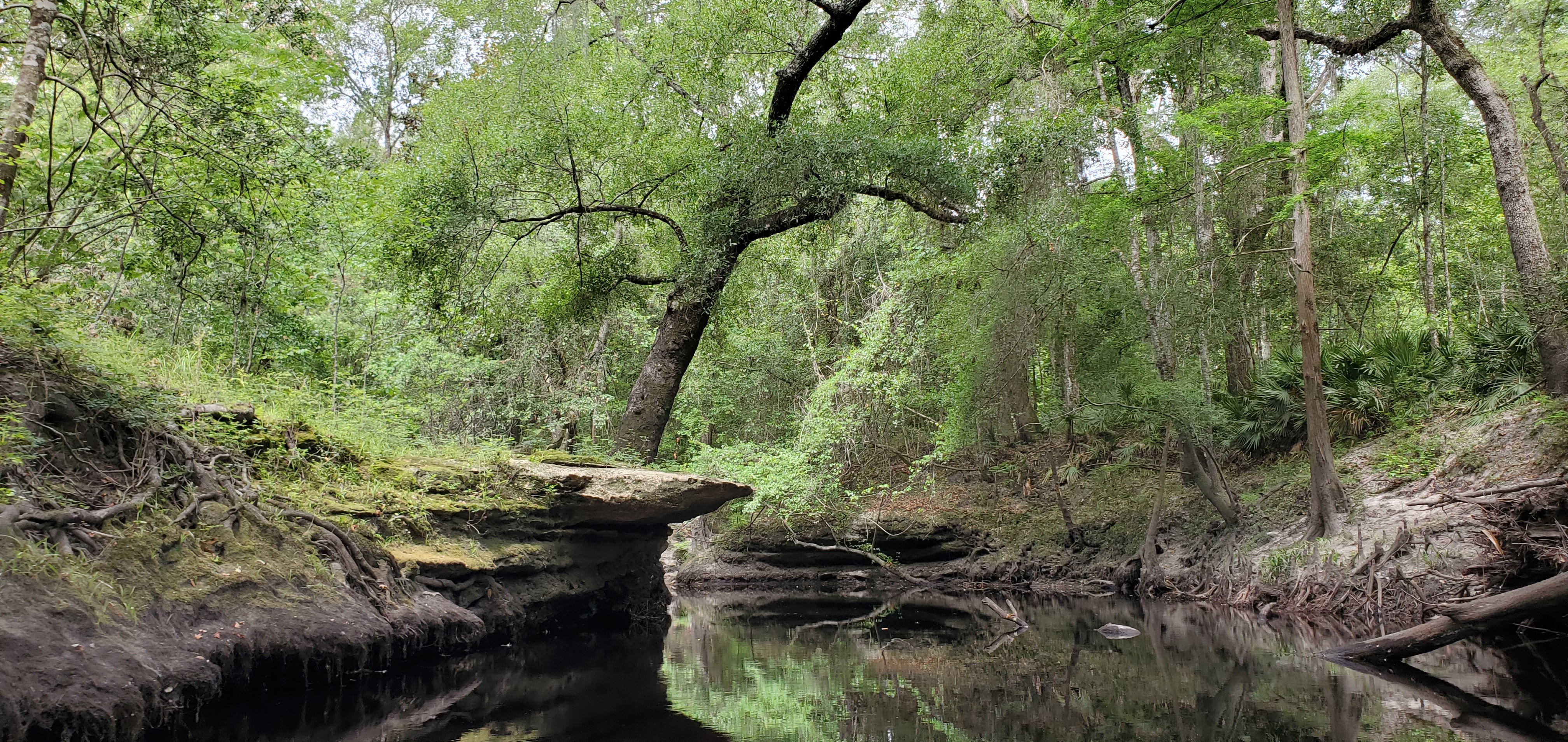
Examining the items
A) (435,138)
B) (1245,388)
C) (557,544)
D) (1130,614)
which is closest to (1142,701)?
(1130,614)

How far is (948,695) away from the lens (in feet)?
19.1

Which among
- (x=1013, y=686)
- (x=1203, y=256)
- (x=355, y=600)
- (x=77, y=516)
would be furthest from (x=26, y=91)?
(x=1203, y=256)

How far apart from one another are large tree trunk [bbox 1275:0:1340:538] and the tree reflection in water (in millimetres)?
1834

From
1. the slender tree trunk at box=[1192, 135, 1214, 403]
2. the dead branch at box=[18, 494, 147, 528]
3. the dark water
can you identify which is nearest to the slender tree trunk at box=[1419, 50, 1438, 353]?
the slender tree trunk at box=[1192, 135, 1214, 403]

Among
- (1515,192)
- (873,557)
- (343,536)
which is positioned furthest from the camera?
(873,557)

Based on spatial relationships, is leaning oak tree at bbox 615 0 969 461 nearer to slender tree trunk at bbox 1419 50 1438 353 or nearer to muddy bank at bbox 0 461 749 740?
muddy bank at bbox 0 461 749 740

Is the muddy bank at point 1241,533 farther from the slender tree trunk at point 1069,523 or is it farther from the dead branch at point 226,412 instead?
the dead branch at point 226,412

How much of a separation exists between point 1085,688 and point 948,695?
1.02m

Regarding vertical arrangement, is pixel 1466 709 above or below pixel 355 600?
below

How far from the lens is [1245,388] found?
14836 mm

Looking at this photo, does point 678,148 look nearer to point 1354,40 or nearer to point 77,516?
point 77,516

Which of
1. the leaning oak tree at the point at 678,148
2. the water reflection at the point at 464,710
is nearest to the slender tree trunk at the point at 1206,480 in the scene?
the leaning oak tree at the point at 678,148

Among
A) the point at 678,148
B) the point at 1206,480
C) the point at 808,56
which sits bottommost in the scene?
the point at 1206,480

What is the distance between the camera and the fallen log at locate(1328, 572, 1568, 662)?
5602mm
